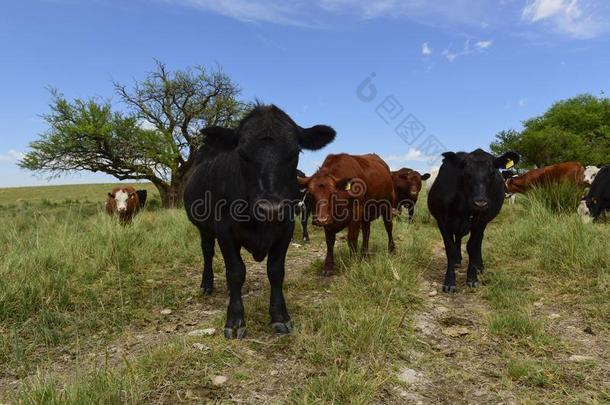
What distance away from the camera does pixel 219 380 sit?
292cm

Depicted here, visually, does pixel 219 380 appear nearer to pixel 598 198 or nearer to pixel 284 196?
pixel 284 196

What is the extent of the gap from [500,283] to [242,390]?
396 cm

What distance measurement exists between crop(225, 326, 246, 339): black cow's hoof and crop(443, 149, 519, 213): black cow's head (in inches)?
129

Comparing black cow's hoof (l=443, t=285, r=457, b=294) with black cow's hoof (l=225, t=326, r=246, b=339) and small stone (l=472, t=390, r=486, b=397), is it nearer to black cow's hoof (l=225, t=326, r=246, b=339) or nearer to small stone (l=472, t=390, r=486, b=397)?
small stone (l=472, t=390, r=486, b=397)

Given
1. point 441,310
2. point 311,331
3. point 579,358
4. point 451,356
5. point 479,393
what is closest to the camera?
point 479,393

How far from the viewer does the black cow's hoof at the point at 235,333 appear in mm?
3681

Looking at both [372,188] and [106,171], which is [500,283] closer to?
[372,188]

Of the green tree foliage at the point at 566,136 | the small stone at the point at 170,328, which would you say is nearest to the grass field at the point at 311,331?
the small stone at the point at 170,328

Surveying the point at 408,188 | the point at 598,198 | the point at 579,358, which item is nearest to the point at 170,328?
the point at 579,358

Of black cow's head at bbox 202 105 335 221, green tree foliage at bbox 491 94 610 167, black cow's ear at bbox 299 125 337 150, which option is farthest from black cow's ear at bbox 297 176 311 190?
green tree foliage at bbox 491 94 610 167

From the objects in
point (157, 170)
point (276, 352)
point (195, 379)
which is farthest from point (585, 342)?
point (157, 170)

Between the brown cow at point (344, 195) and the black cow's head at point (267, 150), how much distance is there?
1.99 m

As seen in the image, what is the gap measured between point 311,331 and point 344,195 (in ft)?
9.01

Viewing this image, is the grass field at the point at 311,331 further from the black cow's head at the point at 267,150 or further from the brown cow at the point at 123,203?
the brown cow at the point at 123,203
